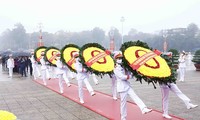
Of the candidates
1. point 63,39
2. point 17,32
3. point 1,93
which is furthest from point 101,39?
point 1,93

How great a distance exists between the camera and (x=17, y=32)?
113375mm

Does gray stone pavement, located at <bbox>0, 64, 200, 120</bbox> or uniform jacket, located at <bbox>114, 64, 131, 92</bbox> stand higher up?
uniform jacket, located at <bbox>114, 64, 131, 92</bbox>

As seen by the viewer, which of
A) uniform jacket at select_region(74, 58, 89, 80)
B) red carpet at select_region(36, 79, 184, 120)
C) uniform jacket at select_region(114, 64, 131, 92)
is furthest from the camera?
uniform jacket at select_region(74, 58, 89, 80)

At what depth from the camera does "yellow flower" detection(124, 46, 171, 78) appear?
7.02 m

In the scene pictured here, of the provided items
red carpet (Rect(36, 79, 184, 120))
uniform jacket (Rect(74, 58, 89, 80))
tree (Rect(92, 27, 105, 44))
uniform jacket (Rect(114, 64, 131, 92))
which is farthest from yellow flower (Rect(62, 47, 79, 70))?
tree (Rect(92, 27, 105, 44))

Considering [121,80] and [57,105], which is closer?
[121,80]

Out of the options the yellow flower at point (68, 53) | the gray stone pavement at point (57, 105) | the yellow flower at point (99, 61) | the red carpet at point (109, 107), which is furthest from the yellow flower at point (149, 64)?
the yellow flower at point (68, 53)

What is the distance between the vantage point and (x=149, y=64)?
730 cm

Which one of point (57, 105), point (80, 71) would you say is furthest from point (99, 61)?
point (57, 105)

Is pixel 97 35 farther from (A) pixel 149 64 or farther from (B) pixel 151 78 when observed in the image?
(B) pixel 151 78

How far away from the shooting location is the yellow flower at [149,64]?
7023 millimetres

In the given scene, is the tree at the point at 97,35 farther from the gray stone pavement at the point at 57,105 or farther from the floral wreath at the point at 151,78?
the floral wreath at the point at 151,78

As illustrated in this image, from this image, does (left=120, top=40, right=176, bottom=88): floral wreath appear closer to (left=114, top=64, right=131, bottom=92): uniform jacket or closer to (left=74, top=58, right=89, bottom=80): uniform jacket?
(left=114, top=64, right=131, bottom=92): uniform jacket

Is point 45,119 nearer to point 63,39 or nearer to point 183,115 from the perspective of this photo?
point 183,115
